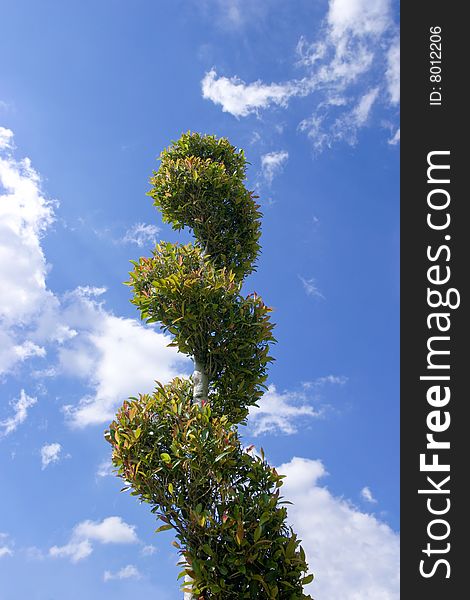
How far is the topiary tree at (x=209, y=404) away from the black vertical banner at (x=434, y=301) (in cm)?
132

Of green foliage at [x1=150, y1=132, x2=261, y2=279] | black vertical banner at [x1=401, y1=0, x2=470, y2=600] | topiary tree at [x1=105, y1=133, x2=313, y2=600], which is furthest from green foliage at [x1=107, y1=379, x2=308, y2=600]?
green foliage at [x1=150, y1=132, x2=261, y2=279]

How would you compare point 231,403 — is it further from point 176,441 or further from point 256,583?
point 256,583

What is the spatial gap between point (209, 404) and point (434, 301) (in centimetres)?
304

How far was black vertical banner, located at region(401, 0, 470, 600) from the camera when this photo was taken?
5414 mm

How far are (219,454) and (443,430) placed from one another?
2.35 m

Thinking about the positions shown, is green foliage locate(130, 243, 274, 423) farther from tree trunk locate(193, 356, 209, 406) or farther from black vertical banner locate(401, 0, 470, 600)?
black vertical banner locate(401, 0, 470, 600)

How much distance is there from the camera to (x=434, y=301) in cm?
605

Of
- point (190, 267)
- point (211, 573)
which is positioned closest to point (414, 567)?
point (211, 573)

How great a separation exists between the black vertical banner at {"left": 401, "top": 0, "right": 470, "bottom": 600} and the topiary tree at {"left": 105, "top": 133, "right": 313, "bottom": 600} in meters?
1.32

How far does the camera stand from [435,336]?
5.93 metres

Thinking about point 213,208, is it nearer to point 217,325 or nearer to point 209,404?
point 217,325

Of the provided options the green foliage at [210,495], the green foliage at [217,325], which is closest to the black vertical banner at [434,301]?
the green foliage at [210,495]

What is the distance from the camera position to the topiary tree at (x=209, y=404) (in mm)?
5555

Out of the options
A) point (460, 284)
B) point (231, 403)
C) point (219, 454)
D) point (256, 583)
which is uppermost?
point (460, 284)
